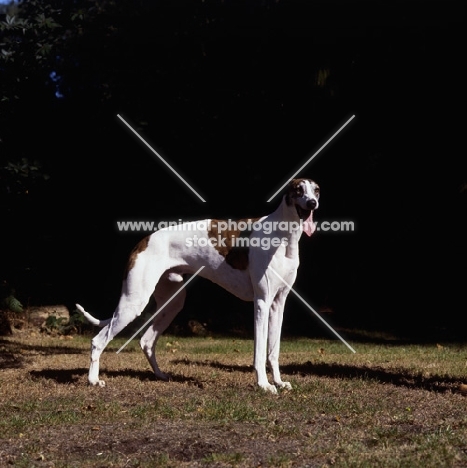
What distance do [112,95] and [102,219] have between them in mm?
2275

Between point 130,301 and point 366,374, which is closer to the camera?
point 130,301

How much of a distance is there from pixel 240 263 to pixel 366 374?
1788 millimetres

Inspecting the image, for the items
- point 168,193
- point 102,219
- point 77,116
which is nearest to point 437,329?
point 168,193

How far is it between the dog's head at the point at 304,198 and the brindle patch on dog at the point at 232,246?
2.04 feet

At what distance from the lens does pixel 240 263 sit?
796 centimetres

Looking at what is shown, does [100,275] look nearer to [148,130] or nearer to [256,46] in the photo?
[148,130]

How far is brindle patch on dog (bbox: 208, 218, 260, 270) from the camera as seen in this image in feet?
26.1

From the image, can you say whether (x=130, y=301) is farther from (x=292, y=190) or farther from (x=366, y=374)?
(x=366, y=374)

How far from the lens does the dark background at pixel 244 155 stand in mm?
13648

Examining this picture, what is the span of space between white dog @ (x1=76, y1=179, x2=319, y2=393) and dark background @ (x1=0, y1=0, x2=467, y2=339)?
5534 mm

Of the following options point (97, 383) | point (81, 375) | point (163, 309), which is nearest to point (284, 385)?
point (163, 309)

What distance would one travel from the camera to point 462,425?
589cm

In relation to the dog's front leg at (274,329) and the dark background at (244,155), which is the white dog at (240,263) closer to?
the dog's front leg at (274,329)

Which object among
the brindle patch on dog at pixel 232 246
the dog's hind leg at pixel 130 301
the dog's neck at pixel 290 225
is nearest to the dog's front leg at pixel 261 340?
the brindle patch on dog at pixel 232 246
